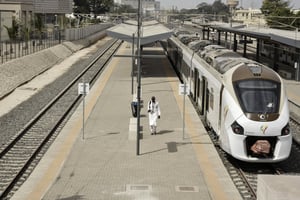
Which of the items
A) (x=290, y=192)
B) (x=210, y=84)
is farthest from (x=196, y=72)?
(x=290, y=192)

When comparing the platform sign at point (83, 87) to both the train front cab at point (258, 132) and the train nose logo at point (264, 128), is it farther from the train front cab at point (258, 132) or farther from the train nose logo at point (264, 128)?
the train nose logo at point (264, 128)

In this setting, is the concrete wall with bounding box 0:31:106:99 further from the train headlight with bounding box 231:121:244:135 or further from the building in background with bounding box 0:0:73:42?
the train headlight with bounding box 231:121:244:135

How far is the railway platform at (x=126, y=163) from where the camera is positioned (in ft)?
43.3

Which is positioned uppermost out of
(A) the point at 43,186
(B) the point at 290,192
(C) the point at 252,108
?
(C) the point at 252,108

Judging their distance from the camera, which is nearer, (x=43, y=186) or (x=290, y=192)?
(x=290, y=192)

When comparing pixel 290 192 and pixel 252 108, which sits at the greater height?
pixel 252 108

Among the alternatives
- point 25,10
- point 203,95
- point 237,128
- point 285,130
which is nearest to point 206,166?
point 237,128

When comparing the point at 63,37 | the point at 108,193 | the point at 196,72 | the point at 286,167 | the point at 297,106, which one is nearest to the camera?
the point at 108,193

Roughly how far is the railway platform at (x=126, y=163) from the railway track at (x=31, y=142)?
0.40 metres

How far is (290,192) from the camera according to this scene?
405 inches

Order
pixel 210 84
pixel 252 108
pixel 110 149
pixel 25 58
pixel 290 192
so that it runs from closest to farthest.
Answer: pixel 290 192, pixel 252 108, pixel 110 149, pixel 210 84, pixel 25 58

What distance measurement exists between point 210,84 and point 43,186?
7414 mm

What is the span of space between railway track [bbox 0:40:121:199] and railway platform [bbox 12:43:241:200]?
0.40m

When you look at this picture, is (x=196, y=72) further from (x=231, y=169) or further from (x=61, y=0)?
(x=61, y=0)
